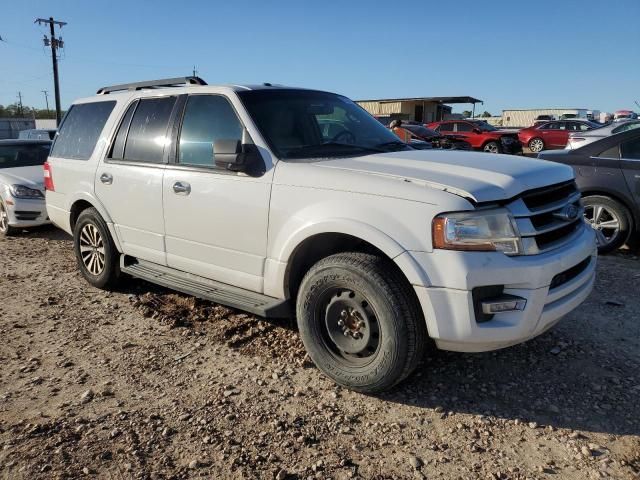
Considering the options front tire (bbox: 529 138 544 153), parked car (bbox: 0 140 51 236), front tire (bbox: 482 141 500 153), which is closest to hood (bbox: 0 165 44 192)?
parked car (bbox: 0 140 51 236)

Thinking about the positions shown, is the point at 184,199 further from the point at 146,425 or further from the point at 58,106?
the point at 58,106

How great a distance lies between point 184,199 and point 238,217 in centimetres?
62

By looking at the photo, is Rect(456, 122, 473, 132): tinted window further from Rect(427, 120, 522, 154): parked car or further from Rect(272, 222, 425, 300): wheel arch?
Rect(272, 222, 425, 300): wheel arch

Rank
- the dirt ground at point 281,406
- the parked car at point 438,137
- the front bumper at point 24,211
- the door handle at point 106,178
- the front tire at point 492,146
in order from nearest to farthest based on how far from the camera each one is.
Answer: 1. the dirt ground at point 281,406
2. the door handle at point 106,178
3. the front bumper at point 24,211
4. the parked car at point 438,137
5. the front tire at point 492,146

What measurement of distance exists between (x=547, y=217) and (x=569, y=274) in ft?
1.25

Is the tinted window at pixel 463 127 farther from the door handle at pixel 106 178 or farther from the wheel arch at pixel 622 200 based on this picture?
the door handle at pixel 106 178

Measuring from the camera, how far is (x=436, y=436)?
289cm

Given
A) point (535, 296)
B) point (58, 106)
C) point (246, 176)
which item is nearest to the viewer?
point (535, 296)

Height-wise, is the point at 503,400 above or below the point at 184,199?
below

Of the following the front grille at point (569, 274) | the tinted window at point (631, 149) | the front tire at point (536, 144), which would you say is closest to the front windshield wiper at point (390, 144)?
the front grille at point (569, 274)

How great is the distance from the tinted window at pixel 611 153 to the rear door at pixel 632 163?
4cm

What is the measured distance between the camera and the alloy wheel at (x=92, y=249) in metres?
5.23

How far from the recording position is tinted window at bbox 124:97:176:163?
439 cm

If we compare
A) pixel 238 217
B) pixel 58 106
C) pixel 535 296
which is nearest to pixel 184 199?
pixel 238 217
